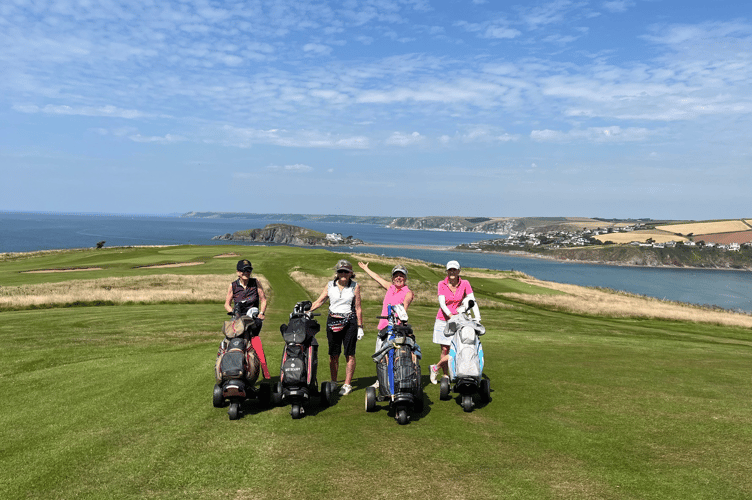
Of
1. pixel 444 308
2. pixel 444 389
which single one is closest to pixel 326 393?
pixel 444 389

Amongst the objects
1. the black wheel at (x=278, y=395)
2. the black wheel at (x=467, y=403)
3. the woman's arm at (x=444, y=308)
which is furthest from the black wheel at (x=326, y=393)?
the woman's arm at (x=444, y=308)

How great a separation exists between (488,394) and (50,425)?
7034 millimetres

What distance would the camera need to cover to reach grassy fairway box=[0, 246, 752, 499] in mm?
4812

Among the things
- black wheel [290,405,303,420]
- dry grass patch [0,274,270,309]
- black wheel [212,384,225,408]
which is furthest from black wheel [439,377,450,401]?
dry grass patch [0,274,270,309]

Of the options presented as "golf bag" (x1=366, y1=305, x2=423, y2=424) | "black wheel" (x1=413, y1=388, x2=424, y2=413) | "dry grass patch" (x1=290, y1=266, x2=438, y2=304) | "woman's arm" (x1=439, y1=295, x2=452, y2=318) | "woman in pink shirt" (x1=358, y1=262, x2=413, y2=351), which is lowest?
"dry grass patch" (x1=290, y1=266, x2=438, y2=304)

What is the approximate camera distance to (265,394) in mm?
7309

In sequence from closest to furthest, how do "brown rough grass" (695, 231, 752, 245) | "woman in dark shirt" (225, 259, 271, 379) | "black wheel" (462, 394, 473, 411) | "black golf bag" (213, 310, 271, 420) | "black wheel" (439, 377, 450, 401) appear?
1. "black golf bag" (213, 310, 271, 420)
2. "black wheel" (462, 394, 473, 411)
3. "black wheel" (439, 377, 450, 401)
4. "woman in dark shirt" (225, 259, 271, 379)
5. "brown rough grass" (695, 231, 752, 245)

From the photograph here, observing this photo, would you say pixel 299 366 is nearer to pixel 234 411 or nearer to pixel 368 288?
pixel 234 411

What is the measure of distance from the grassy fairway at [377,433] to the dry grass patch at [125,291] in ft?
43.2

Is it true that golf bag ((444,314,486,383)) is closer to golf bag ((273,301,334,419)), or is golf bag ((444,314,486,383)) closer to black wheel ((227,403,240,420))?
golf bag ((273,301,334,419))

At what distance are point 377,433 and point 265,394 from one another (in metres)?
2.16

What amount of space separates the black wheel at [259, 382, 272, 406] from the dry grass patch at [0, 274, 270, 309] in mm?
20772

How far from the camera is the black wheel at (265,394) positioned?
23.8 feet

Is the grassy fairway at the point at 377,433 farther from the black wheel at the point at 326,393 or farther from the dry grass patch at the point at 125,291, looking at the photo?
the dry grass patch at the point at 125,291
